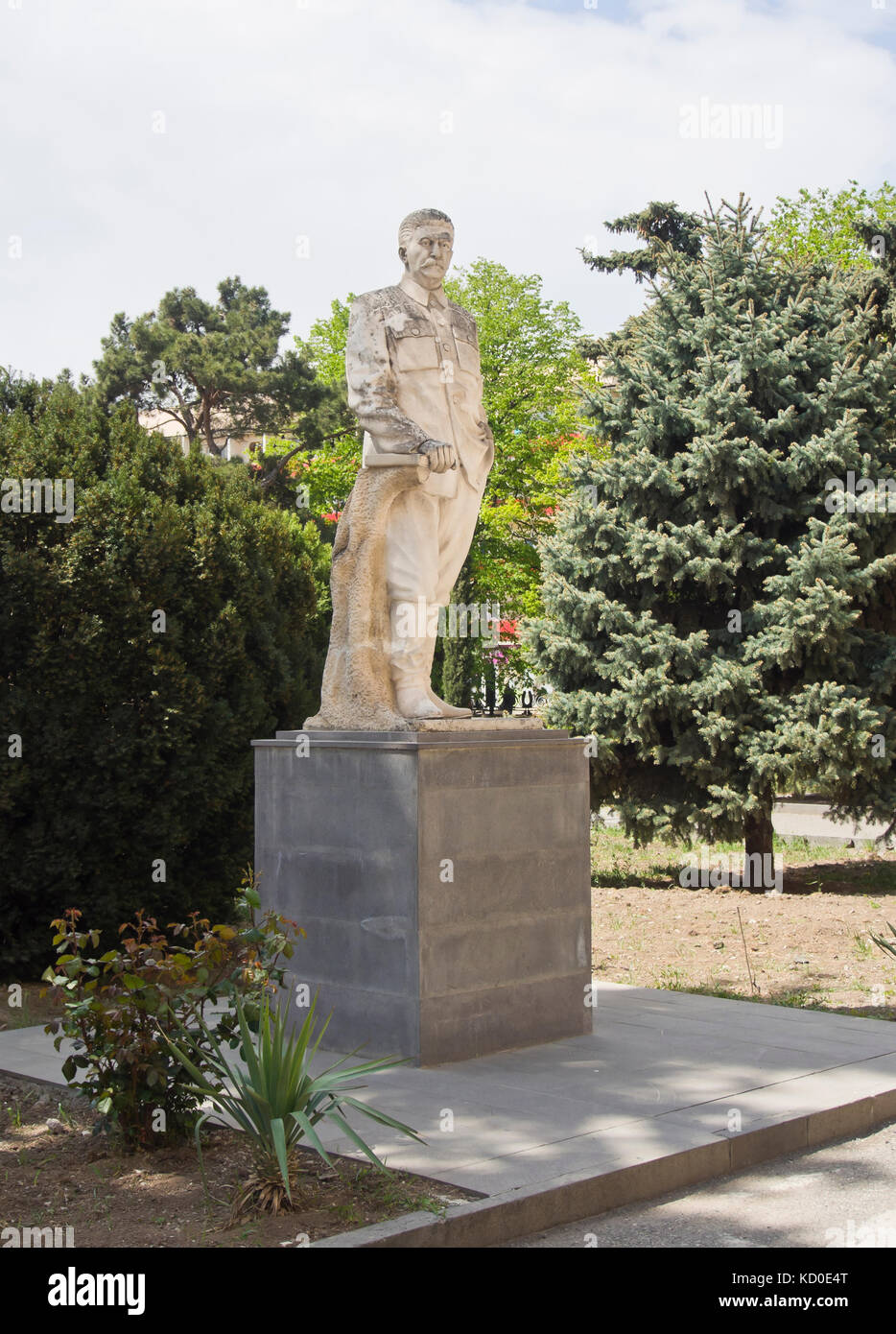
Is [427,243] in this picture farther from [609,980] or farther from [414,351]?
[609,980]

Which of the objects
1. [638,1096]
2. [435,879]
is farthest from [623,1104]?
[435,879]

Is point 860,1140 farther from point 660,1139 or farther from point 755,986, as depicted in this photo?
point 755,986

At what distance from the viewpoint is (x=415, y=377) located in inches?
288

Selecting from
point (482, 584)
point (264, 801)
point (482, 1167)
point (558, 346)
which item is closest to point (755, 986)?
point (264, 801)

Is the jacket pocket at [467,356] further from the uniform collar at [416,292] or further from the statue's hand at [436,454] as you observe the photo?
the statue's hand at [436,454]

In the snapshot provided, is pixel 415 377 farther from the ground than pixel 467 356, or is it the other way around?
pixel 467 356

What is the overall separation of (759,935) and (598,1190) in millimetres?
6466

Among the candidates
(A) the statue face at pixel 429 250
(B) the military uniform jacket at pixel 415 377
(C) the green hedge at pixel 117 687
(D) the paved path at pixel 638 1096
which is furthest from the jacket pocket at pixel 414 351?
(D) the paved path at pixel 638 1096

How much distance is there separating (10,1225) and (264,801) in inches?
126

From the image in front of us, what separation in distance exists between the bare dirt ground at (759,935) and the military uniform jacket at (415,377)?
4154mm

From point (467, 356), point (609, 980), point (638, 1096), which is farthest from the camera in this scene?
point (609, 980)

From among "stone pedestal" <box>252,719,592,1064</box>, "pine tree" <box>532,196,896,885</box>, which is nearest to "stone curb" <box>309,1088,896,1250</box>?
"stone pedestal" <box>252,719,592,1064</box>

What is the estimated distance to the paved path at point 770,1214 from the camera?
14.9 ft

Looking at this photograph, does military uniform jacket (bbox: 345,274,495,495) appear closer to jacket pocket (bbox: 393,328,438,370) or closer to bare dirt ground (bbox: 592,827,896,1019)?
jacket pocket (bbox: 393,328,438,370)
